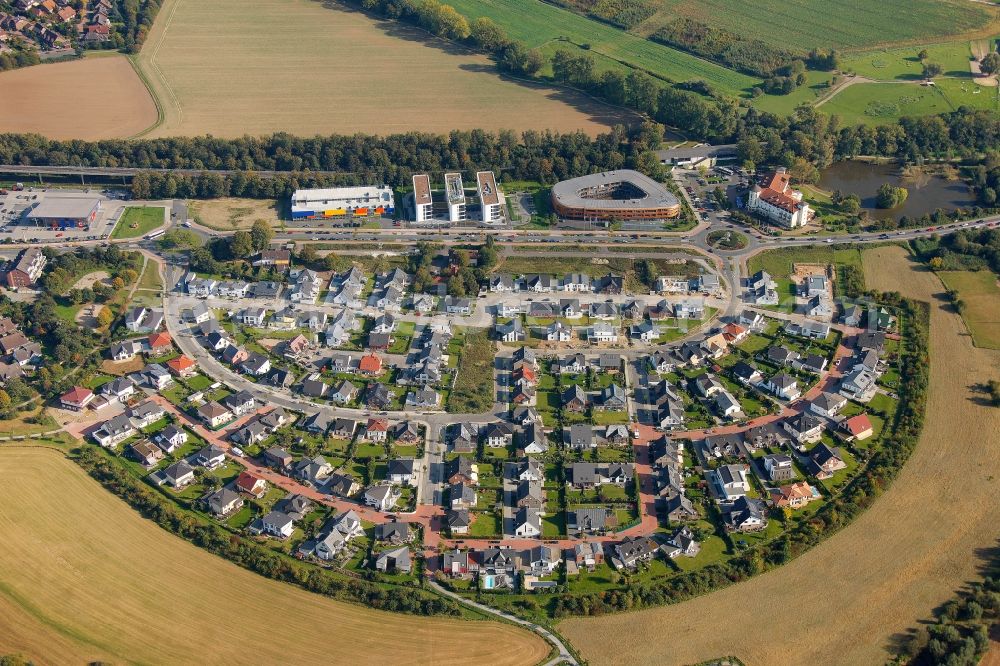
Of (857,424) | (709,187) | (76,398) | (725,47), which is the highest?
(725,47)

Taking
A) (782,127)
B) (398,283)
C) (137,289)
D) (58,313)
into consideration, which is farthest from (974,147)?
(58,313)

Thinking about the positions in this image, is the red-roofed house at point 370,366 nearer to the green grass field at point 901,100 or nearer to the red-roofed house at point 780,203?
the red-roofed house at point 780,203

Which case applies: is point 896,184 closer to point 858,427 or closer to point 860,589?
point 858,427

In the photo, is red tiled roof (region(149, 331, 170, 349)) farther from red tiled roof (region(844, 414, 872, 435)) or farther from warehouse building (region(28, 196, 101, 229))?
red tiled roof (region(844, 414, 872, 435))

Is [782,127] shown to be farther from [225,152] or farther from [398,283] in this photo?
[225,152]

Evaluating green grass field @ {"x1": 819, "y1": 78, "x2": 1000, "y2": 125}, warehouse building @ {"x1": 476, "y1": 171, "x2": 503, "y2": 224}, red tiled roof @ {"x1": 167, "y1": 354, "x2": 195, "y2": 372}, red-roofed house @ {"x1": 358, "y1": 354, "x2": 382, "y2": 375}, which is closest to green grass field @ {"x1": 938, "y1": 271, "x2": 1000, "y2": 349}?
green grass field @ {"x1": 819, "y1": 78, "x2": 1000, "y2": 125}

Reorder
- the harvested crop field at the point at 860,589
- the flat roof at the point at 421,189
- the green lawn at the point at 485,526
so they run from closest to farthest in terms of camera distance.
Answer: the harvested crop field at the point at 860,589, the green lawn at the point at 485,526, the flat roof at the point at 421,189

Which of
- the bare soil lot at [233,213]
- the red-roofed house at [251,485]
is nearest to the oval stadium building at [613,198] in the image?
the bare soil lot at [233,213]

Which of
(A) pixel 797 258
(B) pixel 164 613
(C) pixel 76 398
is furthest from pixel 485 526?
(A) pixel 797 258
